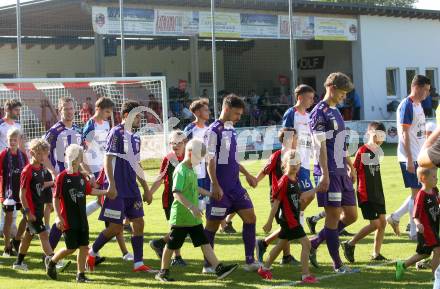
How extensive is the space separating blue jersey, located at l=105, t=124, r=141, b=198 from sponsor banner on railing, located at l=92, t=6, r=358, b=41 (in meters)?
13.9

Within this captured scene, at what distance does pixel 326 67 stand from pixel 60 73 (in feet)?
39.1

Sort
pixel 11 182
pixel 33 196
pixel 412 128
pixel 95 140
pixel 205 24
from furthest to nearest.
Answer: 1. pixel 205 24
2. pixel 95 140
3. pixel 412 128
4. pixel 11 182
5. pixel 33 196

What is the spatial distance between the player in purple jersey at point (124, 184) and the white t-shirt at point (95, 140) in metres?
2.61

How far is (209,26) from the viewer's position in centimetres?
A: 2623

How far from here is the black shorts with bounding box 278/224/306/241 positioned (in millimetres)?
8406

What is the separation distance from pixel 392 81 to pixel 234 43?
33.6 ft

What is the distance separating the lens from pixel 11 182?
10.5 metres

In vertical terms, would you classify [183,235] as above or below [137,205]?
below

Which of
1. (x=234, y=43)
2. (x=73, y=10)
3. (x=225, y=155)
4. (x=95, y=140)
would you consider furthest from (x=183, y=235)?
(x=234, y=43)

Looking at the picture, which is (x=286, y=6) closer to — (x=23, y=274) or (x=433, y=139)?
(x=23, y=274)

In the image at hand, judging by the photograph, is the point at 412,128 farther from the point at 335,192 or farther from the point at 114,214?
the point at 114,214

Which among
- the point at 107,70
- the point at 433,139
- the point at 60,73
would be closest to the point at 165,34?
the point at 107,70

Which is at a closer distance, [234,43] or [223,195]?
[223,195]

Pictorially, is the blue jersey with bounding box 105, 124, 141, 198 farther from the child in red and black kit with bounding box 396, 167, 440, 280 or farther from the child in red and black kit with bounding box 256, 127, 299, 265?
the child in red and black kit with bounding box 396, 167, 440, 280
